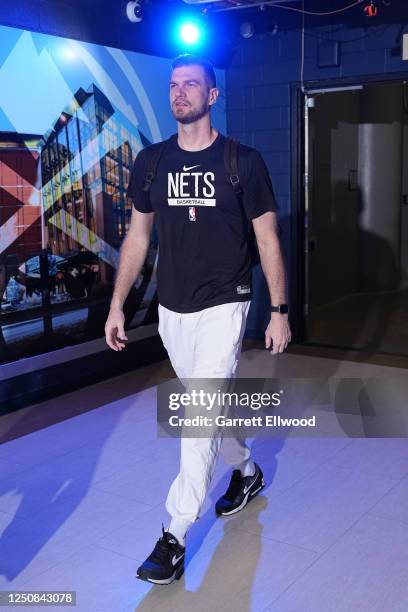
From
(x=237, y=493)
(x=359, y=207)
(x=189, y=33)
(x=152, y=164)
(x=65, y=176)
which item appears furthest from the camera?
(x=359, y=207)

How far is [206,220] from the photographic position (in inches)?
101

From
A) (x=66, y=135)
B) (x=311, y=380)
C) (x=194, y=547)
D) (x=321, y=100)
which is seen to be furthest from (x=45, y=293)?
(x=321, y=100)

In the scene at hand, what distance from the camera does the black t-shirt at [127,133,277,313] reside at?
2547 millimetres

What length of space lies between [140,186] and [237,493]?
1313mm

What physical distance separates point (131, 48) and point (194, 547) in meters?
3.64

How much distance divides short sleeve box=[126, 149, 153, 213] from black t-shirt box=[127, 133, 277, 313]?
87 millimetres

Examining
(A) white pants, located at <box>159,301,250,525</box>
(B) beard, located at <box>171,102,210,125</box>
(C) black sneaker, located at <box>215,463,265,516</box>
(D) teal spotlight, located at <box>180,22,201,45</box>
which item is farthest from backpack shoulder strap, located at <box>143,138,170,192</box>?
(D) teal spotlight, located at <box>180,22,201,45</box>

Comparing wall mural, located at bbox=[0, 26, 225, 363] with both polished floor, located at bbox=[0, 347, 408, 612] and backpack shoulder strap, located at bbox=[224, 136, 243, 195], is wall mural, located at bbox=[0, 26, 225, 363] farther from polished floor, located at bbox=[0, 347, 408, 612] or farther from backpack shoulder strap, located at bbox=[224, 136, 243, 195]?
backpack shoulder strap, located at bbox=[224, 136, 243, 195]

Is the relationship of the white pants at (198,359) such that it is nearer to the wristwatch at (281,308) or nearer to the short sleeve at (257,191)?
the wristwatch at (281,308)

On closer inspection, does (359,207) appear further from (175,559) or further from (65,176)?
(175,559)

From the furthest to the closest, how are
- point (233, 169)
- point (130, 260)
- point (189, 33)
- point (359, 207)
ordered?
point (359, 207) → point (189, 33) → point (130, 260) → point (233, 169)

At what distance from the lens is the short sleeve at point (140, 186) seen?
2.68 m

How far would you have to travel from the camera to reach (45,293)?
448 cm

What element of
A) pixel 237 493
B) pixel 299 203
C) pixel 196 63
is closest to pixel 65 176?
pixel 299 203
